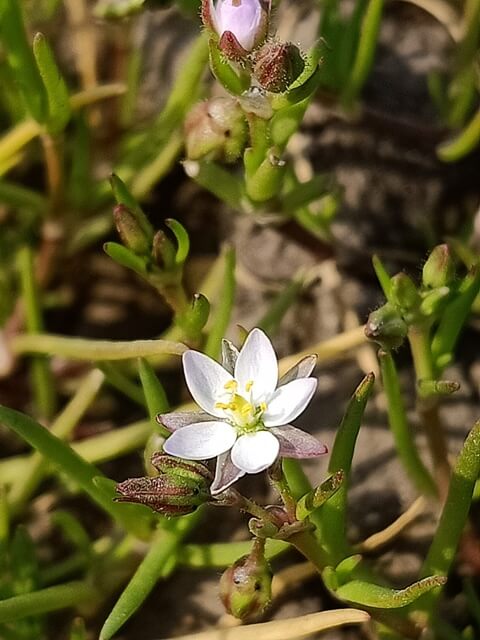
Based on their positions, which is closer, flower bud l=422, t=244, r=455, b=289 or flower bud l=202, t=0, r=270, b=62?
flower bud l=202, t=0, r=270, b=62

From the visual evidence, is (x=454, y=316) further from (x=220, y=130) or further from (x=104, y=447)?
(x=104, y=447)

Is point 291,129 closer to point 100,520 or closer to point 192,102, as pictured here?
point 192,102

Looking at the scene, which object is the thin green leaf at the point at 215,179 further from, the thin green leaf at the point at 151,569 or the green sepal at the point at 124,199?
the thin green leaf at the point at 151,569

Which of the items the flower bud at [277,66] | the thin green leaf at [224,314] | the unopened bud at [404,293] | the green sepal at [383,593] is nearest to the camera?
the green sepal at [383,593]

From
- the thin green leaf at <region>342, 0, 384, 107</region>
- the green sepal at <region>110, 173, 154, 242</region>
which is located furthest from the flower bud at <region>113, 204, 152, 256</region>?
the thin green leaf at <region>342, 0, 384, 107</region>

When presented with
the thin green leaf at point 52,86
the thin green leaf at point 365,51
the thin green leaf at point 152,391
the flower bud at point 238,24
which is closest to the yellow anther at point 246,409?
the thin green leaf at point 152,391

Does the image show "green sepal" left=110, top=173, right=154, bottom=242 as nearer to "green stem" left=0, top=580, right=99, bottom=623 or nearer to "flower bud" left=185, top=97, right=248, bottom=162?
"flower bud" left=185, top=97, right=248, bottom=162

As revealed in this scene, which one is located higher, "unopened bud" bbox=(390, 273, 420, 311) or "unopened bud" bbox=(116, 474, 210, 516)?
"unopened bud" bbox=(390, 273, 420, 311)
